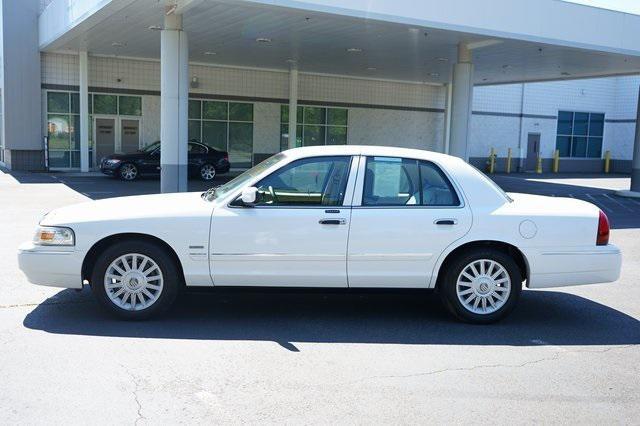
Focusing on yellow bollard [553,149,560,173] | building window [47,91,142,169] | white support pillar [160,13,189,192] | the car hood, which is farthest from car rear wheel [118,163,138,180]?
yellow bollard [553,149,560,173]

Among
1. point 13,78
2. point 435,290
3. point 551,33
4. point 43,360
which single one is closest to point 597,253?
point 435,290

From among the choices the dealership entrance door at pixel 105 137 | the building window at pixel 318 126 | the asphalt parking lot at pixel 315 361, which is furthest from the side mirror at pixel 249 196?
the building window at pixel 318 126

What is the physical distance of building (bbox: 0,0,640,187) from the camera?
16047 mm

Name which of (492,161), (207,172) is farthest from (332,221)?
(492,161)

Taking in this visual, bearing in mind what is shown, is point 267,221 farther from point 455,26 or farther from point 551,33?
point 551,33

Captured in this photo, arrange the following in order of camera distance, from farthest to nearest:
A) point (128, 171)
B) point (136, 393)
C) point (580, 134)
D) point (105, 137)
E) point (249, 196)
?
point (580, 134) → point (105, 137) → point (128, 171) → point (249, 196) → point (136, 393)

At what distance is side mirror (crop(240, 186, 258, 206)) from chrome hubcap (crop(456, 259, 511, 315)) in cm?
209

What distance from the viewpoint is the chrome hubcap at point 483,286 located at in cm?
627

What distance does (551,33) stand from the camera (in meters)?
17.1

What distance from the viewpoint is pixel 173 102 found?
15.9m

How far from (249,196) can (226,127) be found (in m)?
24.0

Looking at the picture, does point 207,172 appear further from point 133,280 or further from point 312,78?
point 133,280

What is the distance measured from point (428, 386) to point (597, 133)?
39.9 m

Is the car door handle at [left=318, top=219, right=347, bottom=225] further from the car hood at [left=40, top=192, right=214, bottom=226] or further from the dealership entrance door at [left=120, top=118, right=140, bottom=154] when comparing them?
the dealership entrance door at [left=120, top=118, right=140, bottom=154]
